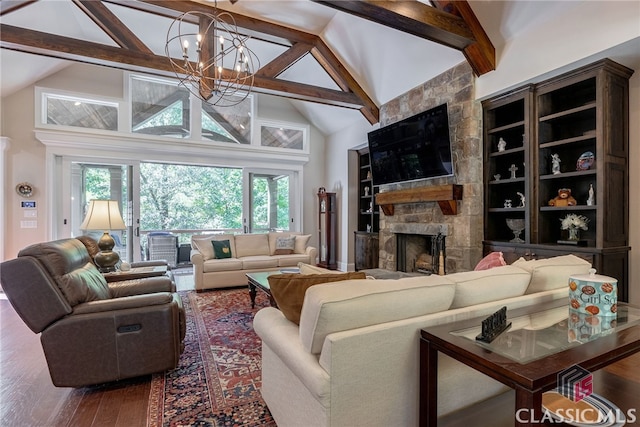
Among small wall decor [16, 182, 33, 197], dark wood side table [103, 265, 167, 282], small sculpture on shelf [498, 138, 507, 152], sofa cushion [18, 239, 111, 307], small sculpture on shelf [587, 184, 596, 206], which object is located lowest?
dark wood side table [103, 265, 167, 282]

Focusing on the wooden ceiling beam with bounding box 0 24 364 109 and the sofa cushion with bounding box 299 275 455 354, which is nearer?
the sofa cushion with bounding box 299 275 455 354

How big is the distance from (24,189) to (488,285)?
22.3ft

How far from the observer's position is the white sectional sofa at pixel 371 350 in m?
1.22

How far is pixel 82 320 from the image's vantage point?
6.44 ft

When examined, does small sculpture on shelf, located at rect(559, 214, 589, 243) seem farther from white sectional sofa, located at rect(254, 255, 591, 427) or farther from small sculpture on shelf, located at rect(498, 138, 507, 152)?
white sectional sofa, located at rect(254, 255, 591, 427)

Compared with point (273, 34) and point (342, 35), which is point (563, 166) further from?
point (273, 34)

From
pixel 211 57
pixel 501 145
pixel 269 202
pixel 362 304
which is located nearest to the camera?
pixel 362 304

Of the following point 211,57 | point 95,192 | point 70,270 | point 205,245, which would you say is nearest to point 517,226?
point 70,270

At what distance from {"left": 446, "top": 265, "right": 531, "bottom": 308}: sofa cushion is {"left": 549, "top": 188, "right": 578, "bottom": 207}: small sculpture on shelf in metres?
2.08

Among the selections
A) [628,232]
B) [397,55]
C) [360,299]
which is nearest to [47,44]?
[397,55]

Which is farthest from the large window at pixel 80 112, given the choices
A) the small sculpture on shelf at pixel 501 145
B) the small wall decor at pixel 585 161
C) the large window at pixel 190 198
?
the small wall decor at pixel 585 161

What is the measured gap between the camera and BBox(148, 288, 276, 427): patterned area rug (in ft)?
5.96

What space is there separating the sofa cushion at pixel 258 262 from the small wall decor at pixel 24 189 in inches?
147

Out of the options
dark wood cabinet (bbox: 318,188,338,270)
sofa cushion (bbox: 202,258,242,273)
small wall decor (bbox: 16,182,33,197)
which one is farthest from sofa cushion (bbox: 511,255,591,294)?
small wall decor (bbox: 16,182,33,197)
